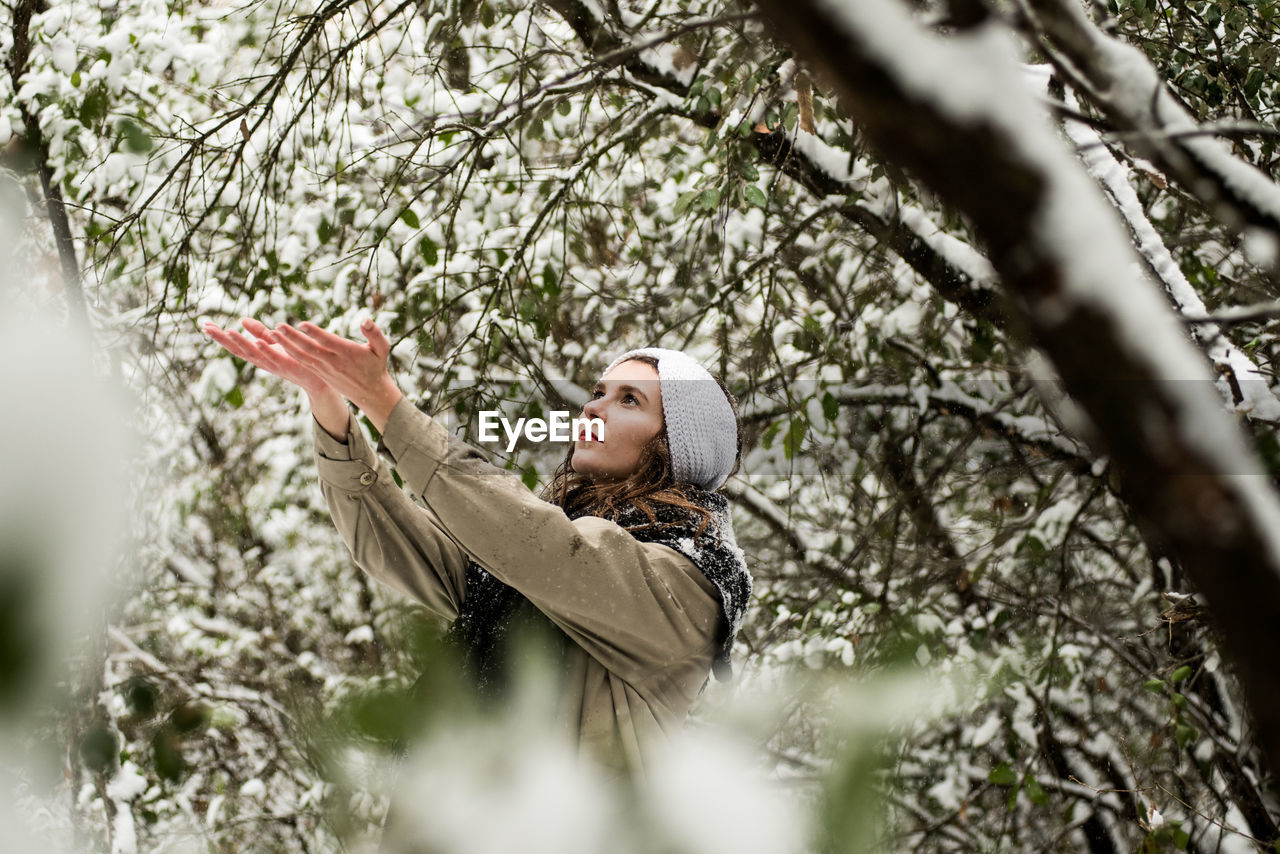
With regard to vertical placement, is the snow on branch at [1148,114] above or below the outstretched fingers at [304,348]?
above

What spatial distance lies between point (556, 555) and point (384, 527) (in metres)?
0.36

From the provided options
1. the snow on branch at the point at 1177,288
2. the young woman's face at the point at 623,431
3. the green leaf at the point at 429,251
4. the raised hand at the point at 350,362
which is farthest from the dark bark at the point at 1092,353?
the green leaf at the point at 429,251

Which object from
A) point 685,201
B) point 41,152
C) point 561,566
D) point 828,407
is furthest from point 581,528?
point 828,407

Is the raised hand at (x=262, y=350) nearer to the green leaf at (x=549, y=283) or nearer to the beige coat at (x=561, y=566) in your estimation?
the beige coat at (x=561, y=566)

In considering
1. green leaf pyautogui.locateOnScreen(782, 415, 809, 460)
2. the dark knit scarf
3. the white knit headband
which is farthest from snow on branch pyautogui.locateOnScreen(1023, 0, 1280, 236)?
green leaf pyautogui.locateOnScreen(782, 415, 809, 460)

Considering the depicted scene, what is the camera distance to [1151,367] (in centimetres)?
27

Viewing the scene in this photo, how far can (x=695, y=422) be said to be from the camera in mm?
1332

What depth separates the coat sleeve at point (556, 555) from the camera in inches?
37.0

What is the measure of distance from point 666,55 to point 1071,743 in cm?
199

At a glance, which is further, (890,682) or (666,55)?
(666,55)

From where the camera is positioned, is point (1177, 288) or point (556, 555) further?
point (1177, 288)

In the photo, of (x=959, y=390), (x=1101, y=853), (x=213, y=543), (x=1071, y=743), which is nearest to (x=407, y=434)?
(x=959, y=390)

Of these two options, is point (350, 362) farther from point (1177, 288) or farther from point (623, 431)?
point (1177, 288)

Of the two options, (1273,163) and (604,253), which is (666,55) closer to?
(604,253)
